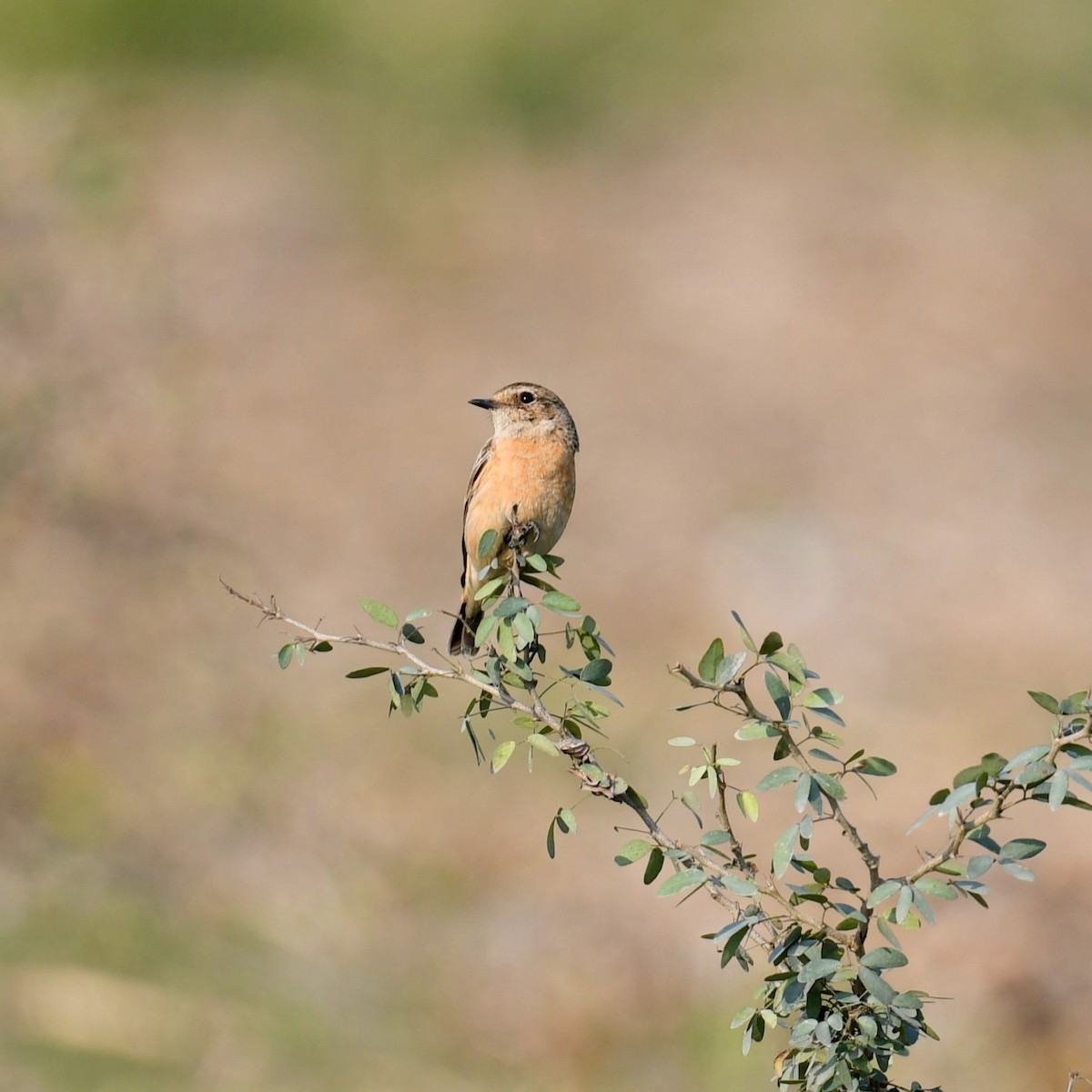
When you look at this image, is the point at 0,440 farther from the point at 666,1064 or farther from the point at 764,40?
the point at 764,40

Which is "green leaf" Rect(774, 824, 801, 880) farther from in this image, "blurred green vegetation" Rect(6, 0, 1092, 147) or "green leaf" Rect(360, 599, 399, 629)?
"blurred green vegetation" Rect(6, 0, 1092, 147)

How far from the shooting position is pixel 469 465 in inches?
456

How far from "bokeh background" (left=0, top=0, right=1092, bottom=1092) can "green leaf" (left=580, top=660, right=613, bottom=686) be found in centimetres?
319

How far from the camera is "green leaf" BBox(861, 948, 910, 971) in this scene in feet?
7.36

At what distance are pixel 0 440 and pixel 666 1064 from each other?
5.31 meters

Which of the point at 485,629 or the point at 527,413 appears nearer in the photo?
the point at 485,629

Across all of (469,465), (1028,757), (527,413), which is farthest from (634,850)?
(469,465)

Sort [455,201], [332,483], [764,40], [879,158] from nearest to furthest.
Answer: [332,483]
[455,201]
[879,158]
[764,40]

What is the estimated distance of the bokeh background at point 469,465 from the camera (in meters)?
6.98

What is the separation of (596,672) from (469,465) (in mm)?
9031

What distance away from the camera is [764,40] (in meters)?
17.5

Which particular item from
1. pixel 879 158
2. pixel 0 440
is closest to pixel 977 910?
pixel 0 440

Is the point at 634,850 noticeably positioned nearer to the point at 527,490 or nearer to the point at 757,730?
the point at 757,730

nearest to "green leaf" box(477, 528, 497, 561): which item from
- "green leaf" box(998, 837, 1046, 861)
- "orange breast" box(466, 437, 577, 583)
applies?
"green leaf" box(998, 837, 1046, 861)
